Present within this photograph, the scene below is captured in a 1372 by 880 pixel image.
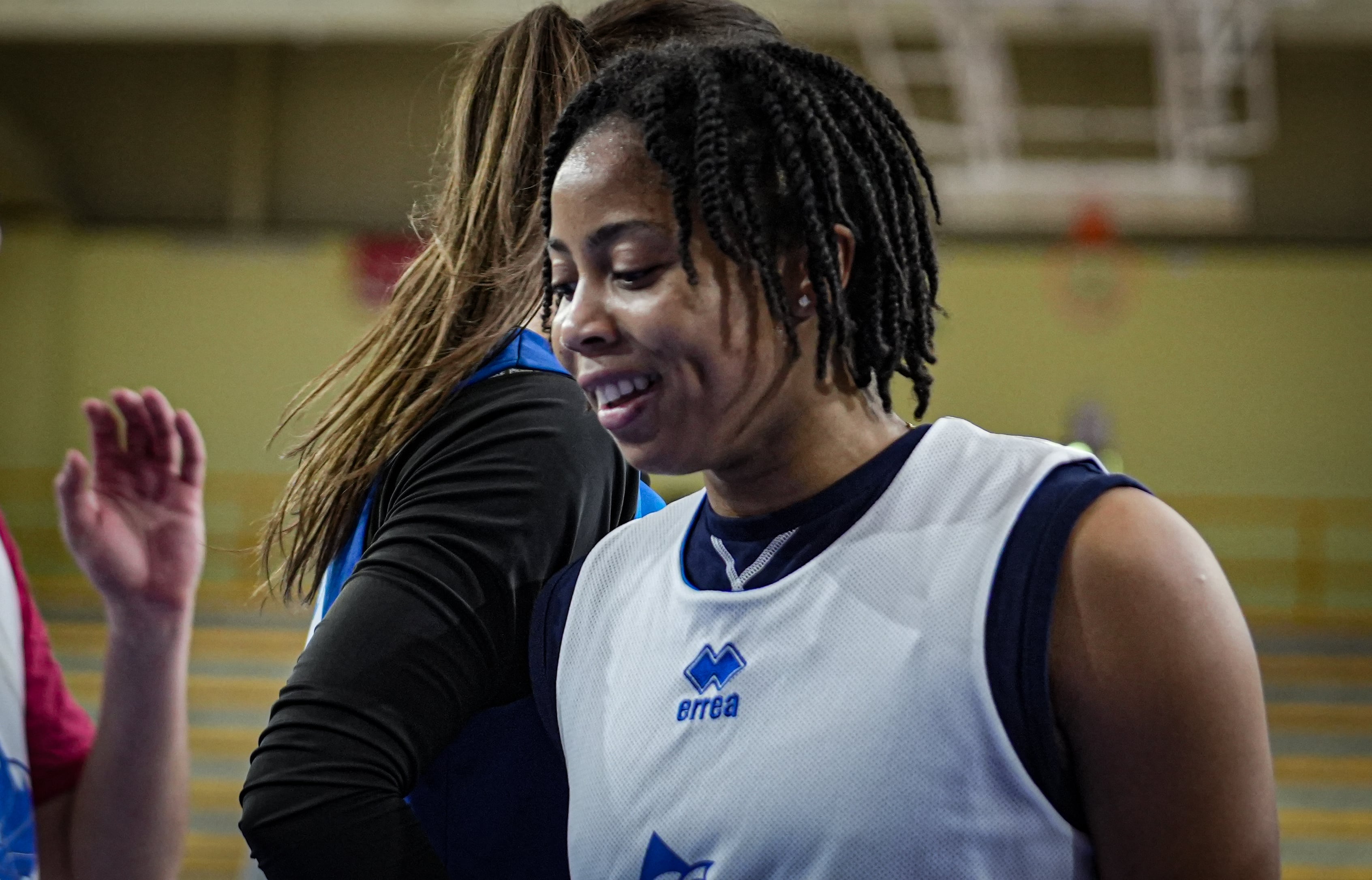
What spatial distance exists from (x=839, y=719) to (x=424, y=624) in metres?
0.36

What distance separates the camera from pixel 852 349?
1149 millimetres

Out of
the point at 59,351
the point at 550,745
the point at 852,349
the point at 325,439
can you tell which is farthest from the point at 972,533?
the point at 59,351

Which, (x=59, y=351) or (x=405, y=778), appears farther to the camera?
(x=59, y=351)

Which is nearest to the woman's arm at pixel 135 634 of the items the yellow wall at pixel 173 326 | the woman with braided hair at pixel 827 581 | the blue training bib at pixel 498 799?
the blue training bib at pixel 498 799

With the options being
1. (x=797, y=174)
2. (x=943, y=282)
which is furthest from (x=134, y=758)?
(x=943, y=282)

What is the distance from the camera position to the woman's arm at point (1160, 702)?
3.10 feet

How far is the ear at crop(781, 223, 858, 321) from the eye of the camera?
1.12m

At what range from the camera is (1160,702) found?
0.95 metres

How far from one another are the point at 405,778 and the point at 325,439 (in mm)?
388

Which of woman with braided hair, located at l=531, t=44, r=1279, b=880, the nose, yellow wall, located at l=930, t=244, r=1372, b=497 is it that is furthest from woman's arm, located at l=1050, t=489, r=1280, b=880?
yellow wall, located at l=930, t=244, r=1372, b=497

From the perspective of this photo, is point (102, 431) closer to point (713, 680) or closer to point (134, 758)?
point (134, 758)

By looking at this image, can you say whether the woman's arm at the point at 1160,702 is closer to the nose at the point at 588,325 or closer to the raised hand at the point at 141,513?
the nose at the point at 588,325

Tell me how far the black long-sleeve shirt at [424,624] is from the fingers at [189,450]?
1.49ft

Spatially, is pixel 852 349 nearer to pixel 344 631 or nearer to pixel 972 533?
pixel 972 533
